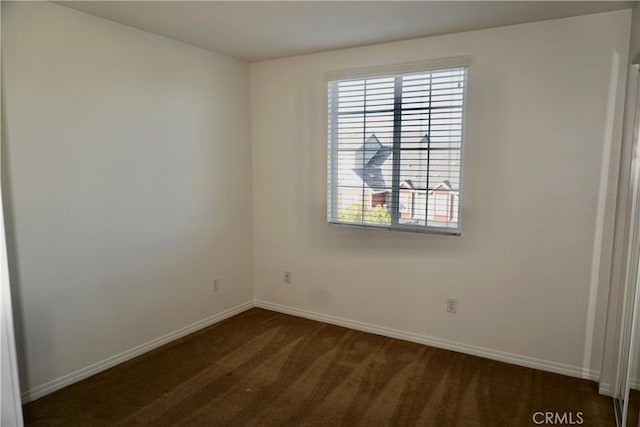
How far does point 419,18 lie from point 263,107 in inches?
68.9

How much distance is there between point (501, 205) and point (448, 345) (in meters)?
1.17

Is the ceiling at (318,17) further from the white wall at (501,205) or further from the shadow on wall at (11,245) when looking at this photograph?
the shadow on wall at (11,245)

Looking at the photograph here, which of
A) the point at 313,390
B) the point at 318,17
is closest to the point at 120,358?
the point at 313,390

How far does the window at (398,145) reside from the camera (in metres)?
3.17

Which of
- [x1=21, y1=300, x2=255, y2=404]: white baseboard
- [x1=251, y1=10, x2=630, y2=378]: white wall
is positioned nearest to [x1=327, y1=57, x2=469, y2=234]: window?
[x1=251, y1=10, x2=630, y2=378]: white wall

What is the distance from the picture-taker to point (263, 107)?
4.03 meters

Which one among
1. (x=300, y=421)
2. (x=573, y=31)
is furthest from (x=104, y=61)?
(x=573, y=31)

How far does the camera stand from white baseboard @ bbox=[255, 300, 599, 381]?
294cm

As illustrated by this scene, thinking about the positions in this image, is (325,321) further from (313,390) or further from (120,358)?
(120,358)

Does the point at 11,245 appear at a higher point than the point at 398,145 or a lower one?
lower

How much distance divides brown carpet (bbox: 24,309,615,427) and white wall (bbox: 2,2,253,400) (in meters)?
0.35

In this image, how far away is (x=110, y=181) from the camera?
Answer: 9.67 ft

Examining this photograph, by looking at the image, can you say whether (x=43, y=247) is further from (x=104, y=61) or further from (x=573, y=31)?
(x=573, y=31)

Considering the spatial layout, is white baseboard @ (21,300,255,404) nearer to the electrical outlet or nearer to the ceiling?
the electrical outlet
